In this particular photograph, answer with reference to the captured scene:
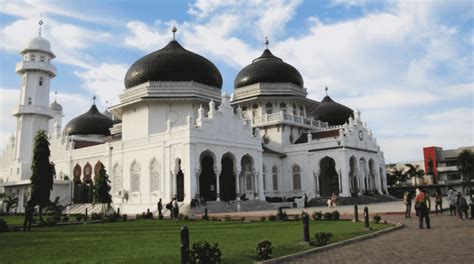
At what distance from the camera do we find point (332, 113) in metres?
51.0

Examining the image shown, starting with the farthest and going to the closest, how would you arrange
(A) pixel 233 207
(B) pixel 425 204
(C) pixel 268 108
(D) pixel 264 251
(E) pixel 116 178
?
(C) pixel 268 108 < (E) pixel 116 178 < (A) pixel 233 207 < (B) pixel 425 204 < (D) pixel 264 251

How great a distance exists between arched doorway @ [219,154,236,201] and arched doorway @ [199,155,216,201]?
1.01 meters

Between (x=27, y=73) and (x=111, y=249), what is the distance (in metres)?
39.9

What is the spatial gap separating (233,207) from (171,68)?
1327cm

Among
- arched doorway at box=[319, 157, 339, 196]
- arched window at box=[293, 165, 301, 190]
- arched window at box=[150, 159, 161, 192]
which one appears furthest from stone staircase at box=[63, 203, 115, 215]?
arched doorway at box=[319, 157, 339, 196]

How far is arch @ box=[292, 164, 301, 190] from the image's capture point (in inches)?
1614

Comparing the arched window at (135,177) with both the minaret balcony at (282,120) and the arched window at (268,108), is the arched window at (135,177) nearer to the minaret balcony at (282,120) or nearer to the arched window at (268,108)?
→ the minaret balcony at (282,120)

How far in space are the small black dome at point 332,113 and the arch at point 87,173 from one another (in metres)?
26.8

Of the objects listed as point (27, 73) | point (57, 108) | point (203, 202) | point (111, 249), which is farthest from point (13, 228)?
point (57, 108)

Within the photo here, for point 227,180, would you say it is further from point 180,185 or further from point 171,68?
point 171,68

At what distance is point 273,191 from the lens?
132 feet

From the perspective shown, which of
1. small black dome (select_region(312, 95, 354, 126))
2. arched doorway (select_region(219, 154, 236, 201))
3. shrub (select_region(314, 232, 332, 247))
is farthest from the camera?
small black dome (select_region(312, 95, 354, 126))

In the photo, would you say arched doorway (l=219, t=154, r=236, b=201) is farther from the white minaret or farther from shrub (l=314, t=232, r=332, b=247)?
shrub (l=314, t=232, r=332, b=247)

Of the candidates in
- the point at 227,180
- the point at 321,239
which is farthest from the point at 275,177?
the point at 321,239
